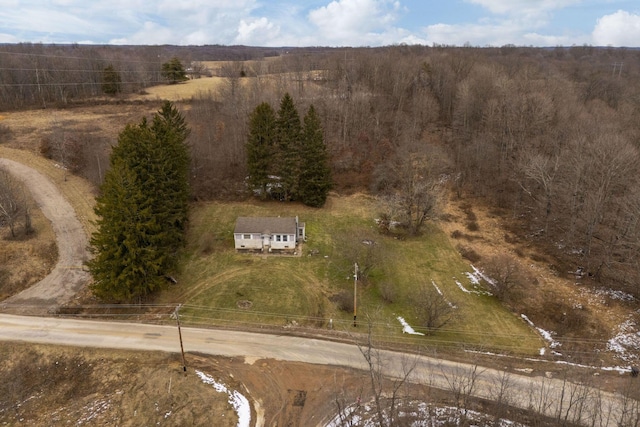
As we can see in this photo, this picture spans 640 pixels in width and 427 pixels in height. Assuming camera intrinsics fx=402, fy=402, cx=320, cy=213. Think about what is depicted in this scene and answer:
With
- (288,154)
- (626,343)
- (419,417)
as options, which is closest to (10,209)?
(288,154)

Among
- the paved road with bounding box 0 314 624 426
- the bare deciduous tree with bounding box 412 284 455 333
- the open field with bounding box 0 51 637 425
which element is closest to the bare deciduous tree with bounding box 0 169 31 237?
the open field with bounding box 0 51 637 425

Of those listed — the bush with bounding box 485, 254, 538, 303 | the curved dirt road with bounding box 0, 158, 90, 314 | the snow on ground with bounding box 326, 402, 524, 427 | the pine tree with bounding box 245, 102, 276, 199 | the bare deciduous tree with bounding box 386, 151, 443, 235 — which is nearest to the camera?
the snow on ground with bounding box 326, 402, 524, 427

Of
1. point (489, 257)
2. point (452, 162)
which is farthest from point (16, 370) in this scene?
point (452, 162)

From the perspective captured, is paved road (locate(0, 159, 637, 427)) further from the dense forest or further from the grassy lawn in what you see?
the dense forest

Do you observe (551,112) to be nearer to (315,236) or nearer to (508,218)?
(508,218)

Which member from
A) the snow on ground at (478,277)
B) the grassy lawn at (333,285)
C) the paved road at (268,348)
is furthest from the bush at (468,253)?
the paved road at (268,348)

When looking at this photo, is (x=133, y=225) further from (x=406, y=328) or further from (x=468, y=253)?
(x=468, y=253)
